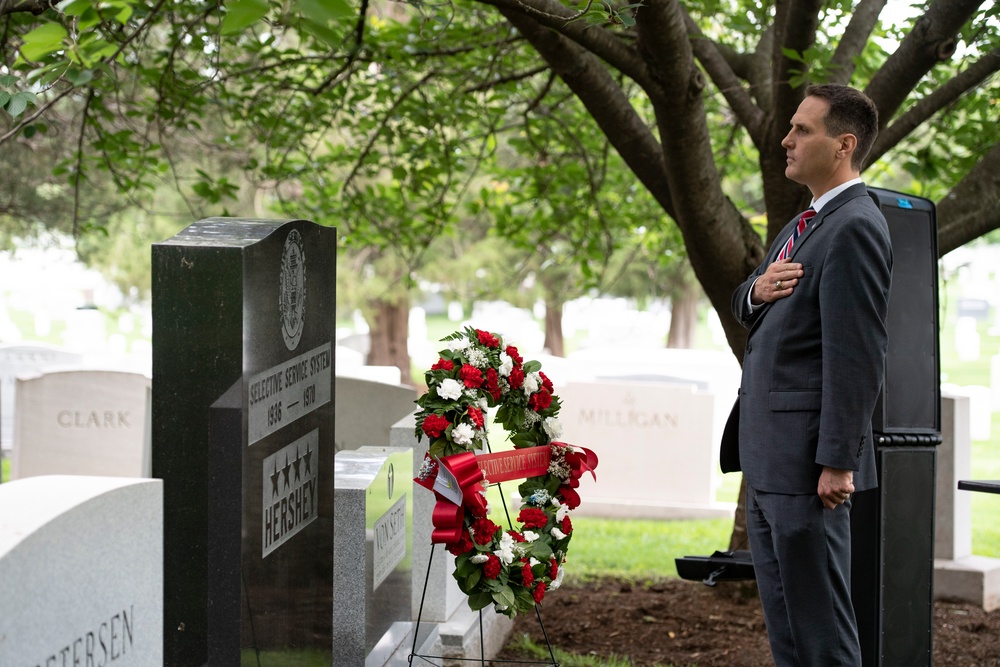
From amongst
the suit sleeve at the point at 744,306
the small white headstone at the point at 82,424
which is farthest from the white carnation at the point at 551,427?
the small white headstone at the point at 82,424

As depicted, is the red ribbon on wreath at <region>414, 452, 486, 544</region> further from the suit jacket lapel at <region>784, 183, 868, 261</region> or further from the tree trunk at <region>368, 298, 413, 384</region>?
the tree trunk at <region>368, 298, 413, 384</region>

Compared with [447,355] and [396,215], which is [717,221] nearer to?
[447,355]

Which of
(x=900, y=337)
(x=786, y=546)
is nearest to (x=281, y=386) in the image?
(x=786, y=546)

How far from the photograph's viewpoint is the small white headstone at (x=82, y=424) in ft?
28.3

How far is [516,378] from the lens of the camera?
3.85m

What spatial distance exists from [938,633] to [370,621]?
127 inches

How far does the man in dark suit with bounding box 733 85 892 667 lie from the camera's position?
9.76 feet

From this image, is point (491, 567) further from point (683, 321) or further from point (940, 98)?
point (683, 321)

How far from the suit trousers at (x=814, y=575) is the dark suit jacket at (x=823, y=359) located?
7 centimetres

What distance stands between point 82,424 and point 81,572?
7.11 meters

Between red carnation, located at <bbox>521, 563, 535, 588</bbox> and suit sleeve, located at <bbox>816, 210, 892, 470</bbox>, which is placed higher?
suit sleeve, located at <bbox>816, 210, 892, 470</bbox>

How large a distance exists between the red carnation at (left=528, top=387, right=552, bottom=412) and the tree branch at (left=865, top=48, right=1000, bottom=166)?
6.40ft

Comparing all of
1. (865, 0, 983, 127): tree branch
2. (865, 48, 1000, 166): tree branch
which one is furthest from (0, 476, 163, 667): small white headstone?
(865, 0, 983, 127): tree branch

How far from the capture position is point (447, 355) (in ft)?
12.3
